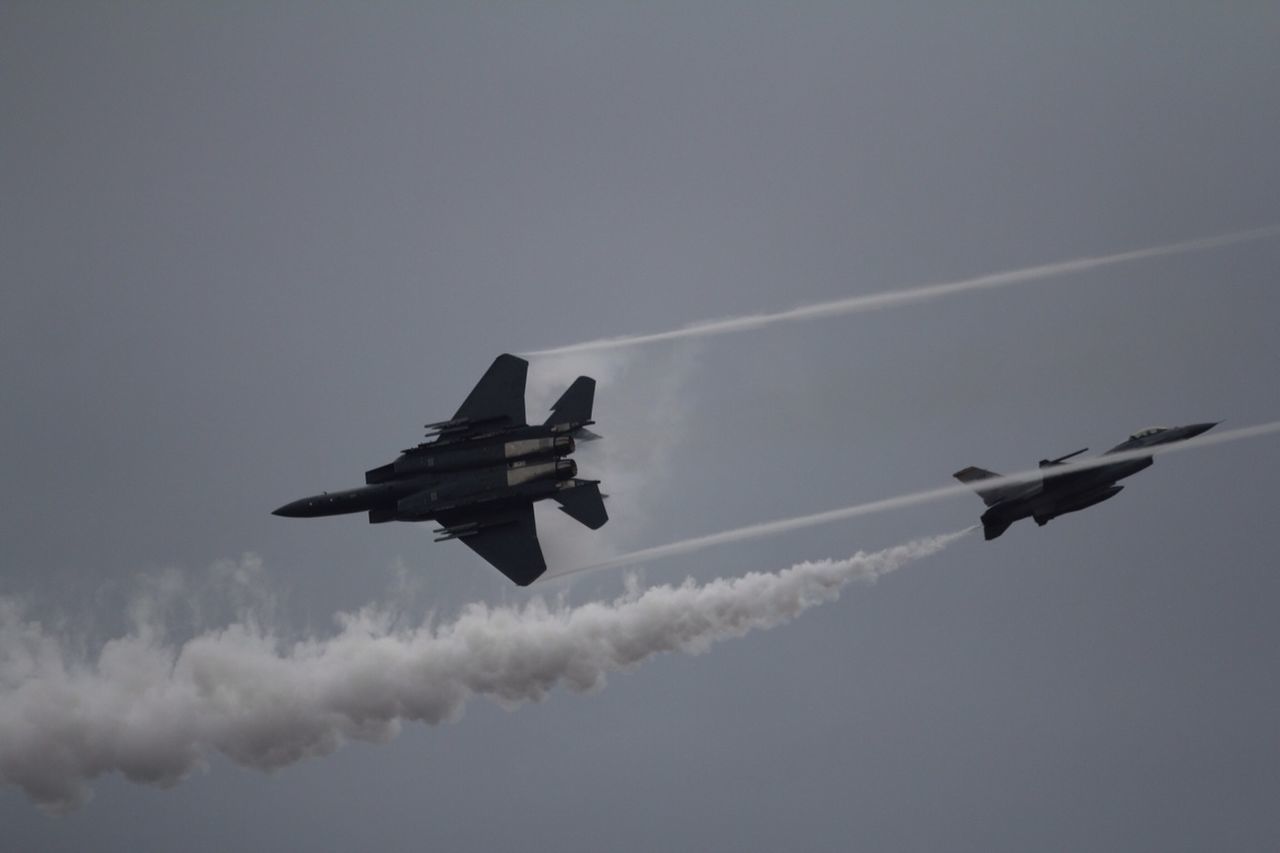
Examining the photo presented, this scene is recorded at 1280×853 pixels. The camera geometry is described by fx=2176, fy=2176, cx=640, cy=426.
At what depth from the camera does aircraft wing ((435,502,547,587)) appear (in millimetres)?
87312

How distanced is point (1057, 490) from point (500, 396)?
75.9 feet

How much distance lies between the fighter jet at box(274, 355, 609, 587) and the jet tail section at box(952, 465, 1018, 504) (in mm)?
15186

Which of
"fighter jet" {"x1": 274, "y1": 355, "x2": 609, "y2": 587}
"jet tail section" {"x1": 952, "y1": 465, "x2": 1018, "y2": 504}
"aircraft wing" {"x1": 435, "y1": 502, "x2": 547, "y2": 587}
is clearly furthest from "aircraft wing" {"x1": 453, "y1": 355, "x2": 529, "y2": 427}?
"jet tail section" {"x1": 952, "y1": 465, "x2": 1018, "y2": 504}

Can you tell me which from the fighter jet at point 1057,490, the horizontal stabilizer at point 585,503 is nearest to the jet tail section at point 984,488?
the fighter jet at point 1057,490

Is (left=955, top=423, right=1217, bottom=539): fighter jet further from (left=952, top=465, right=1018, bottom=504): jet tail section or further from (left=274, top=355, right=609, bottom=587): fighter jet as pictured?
(left=274, top=355, right=609, bottom=587): fighter jet

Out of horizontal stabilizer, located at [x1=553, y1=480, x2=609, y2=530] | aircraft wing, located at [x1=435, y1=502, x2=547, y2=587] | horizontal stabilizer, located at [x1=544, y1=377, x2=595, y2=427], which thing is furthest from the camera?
horizontal stabilizer, located at [x1=544, y1=377, x2=595, y2=427]

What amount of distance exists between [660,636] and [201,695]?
20114 millimetres

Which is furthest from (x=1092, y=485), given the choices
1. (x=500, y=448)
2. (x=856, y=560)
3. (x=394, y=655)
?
(x=394, y=655)

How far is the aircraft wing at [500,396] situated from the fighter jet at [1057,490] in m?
19.7

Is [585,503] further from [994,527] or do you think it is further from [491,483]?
[994,527]

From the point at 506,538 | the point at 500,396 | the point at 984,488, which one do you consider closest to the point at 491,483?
the point at 506,538

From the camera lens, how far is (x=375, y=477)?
89.2 meters

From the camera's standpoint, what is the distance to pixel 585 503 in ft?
283

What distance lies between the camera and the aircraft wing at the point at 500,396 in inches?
3526
